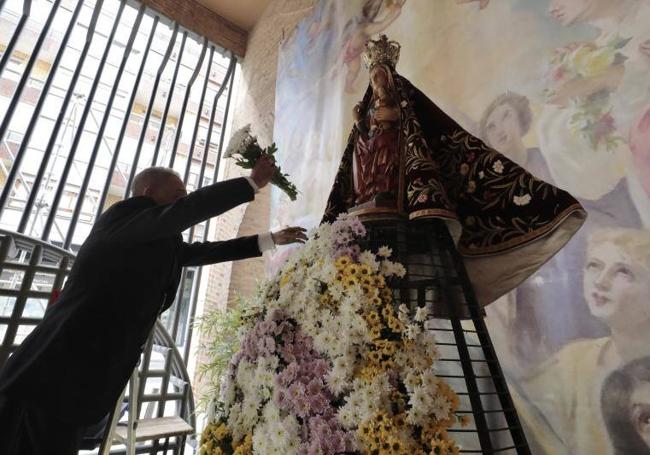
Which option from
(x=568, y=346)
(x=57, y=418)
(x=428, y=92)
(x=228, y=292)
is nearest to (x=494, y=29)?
(x=428, y=92)

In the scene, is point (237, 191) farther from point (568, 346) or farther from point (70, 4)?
point (70, 4)

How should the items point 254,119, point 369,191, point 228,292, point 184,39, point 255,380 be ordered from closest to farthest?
point 255,380
point 369,191
point 228,292
point 254,119
point 184,39

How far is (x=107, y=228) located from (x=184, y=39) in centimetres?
543

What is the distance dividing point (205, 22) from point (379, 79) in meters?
6.08

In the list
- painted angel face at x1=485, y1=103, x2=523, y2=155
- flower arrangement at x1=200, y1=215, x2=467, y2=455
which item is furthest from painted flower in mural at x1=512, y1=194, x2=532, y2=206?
painted angel face at x1=485, y1=103, x2=523, y2=155

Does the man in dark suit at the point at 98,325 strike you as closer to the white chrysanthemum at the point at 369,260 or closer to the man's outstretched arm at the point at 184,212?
the man's outstretched arm at the point at 184,212

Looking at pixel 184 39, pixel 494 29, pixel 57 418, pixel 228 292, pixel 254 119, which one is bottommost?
pixel 57 418

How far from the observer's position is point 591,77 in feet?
5.48

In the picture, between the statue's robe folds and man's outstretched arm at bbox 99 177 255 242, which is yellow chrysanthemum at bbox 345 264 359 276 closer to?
the statue's robe folds

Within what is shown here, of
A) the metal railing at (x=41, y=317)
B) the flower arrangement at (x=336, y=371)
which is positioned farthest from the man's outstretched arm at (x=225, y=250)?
the metal railing at (x=41, y=317)

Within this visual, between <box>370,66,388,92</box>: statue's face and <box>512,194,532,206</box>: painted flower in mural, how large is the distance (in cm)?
63

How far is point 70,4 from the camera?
5621mm

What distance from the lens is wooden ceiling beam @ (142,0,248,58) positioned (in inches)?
235

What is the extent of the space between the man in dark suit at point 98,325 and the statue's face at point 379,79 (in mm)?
535
